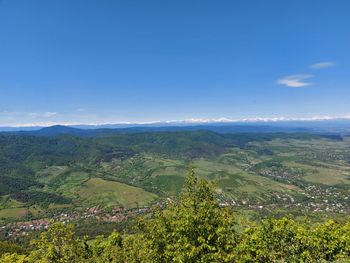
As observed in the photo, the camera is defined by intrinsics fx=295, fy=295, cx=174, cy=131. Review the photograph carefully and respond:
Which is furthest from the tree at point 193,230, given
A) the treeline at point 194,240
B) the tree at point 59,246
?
the tree at point 59,246

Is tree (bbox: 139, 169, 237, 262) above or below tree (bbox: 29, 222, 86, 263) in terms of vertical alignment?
above

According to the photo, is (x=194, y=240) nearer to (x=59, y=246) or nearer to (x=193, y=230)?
(x=193, y=230)

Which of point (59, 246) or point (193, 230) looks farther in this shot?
point (59, 246)

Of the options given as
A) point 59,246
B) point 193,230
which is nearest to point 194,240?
point 193,230

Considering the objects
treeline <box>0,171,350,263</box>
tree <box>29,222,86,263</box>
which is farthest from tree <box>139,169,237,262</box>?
tree <box>29,222,86,263</box>

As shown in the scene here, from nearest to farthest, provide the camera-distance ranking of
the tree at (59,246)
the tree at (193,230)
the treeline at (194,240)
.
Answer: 1. the tree at (193,230)
2. the treeline at (194,240)
3. the tree at (59,246)

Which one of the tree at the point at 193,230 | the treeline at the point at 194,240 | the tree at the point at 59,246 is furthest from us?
the tree at the point at 59,246

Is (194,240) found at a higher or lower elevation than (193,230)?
lower

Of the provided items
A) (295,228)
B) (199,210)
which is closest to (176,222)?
(199,210)

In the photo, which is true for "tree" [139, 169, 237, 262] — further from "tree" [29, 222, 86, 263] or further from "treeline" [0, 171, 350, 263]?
"tree" [29, 222, 86, 263]

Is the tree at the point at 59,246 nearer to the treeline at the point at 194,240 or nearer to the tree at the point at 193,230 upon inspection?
the treeline at the point at 194,240

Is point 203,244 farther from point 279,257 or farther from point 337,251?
point 337,251
